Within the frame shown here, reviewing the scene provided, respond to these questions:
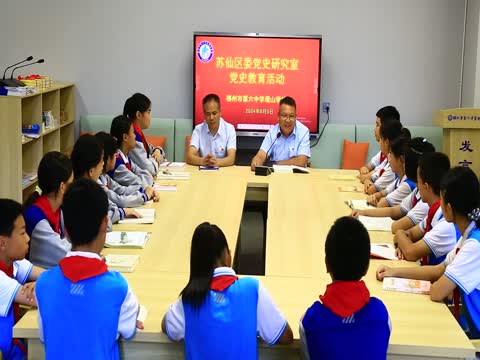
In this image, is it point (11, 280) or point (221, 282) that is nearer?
point (221, 282)

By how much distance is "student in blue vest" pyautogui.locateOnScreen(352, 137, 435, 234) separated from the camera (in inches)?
142

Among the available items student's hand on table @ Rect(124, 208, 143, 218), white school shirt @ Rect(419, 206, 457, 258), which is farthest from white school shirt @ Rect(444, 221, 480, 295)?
student's hand on table @ Rect(124, 208, 143, 218)

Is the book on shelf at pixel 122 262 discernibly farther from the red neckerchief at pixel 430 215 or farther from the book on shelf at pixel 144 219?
the red neckerchief at pixel 430 215

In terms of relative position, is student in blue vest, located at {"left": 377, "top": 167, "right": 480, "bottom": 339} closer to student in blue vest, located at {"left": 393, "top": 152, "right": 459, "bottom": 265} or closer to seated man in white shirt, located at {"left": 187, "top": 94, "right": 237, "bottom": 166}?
student in blue vest, located at {"left": 393, "top": 152, "right": 459, "bottom": 265}

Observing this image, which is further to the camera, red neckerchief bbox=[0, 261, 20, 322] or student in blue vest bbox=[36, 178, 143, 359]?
red neckerchief bbox=[0, 261, 20, 322]

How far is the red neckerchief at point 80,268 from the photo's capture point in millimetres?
2145

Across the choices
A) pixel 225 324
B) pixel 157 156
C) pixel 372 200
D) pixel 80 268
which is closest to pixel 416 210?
pixel 372 200

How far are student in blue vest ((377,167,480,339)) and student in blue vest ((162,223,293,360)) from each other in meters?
0.77

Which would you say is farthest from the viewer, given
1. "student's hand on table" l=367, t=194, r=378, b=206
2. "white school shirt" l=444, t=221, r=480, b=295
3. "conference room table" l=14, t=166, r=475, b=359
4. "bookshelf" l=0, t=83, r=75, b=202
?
"bookshelf" l=0, t=83, r=75, b=202

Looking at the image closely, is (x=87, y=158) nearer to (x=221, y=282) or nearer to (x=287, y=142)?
(x=221, y=282)

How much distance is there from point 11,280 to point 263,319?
2.99ft

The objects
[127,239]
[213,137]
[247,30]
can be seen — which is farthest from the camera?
[247,30]

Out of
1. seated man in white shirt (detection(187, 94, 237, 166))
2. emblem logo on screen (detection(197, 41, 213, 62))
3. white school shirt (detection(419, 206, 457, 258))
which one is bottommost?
white school shirt (detection(419, 206, 457, 258))

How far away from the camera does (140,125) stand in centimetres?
532
